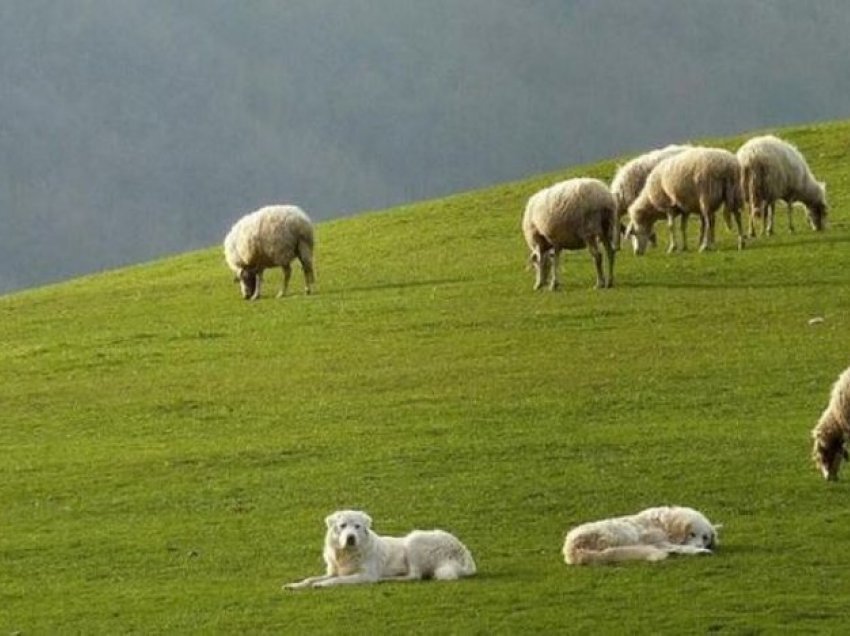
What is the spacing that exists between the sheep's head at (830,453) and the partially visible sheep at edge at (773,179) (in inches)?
781

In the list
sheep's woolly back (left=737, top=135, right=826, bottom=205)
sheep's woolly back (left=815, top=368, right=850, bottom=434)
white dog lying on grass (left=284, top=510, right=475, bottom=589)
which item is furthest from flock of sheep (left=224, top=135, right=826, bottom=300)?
white dog lying on grass (left=284, top=510, right=475, bottom=589)

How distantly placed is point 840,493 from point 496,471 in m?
4.46

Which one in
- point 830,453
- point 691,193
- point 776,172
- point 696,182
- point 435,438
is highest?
point 776,172

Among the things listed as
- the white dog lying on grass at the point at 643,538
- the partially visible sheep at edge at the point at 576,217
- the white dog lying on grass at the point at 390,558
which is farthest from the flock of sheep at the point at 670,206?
the white dog lying on grass at the point at 390,558

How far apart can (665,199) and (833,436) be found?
19.3 meters

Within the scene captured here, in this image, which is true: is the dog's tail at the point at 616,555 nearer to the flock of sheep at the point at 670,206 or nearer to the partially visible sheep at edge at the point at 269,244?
the flock of sheep at the point at 670,206

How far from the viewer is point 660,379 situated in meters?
31.9

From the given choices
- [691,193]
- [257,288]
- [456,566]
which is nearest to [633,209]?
[691,193]

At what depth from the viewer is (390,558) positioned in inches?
819

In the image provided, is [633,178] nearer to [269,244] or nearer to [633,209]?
[633,209]

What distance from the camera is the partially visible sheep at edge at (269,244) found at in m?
42.8

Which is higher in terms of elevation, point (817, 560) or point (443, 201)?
point (443, 201)

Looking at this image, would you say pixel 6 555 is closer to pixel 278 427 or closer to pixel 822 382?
pixel 278 427

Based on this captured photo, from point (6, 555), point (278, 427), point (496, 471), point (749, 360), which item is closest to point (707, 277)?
point (749, 360)
